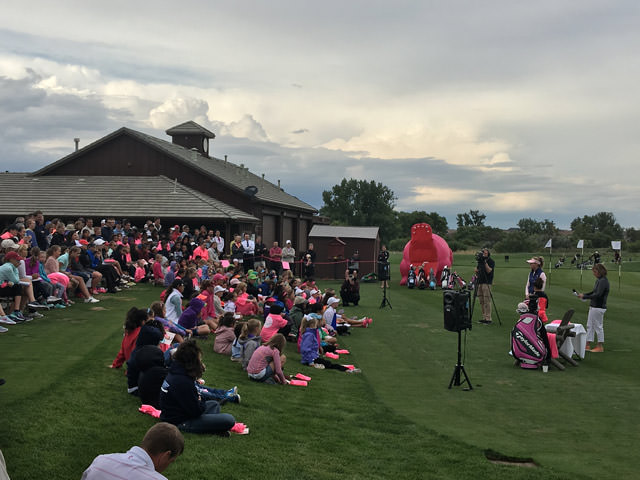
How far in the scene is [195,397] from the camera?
8.20 metres

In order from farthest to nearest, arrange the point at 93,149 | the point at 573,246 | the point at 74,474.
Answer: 1. the point at 573,246
2. the point at 93,149
3. the point at 74,474

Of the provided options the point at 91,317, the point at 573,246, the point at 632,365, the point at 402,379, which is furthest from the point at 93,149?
the point at 573,246

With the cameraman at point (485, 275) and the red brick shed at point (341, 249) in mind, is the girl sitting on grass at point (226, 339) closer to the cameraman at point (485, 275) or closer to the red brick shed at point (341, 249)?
the cameraman at point (485, 275)

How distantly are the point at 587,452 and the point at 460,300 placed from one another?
Answer: 4088 mm

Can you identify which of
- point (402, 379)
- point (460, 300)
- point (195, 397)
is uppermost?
point (460, 300)

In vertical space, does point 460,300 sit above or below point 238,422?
above

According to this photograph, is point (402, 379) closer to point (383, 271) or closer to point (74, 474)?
point (74, 474)

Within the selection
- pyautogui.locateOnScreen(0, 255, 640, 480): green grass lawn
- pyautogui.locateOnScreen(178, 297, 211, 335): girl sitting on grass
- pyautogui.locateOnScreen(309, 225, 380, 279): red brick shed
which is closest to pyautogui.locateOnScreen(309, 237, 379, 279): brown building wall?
pyautogui.locateOnScreen(309, 225, 380, 279): red brick shed

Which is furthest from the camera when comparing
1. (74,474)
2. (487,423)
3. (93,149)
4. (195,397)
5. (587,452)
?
(93,149)

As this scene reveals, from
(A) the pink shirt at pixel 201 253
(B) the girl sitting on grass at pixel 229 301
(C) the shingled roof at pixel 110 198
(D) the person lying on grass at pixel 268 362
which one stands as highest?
(C) the shingled roof at pixel 110 198

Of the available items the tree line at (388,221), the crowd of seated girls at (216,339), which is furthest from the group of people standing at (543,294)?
the tree line at (388,221)

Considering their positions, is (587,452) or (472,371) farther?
(472,371)

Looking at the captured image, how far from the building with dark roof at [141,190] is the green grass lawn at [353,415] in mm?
15736

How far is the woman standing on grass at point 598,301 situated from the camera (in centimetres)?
1573
